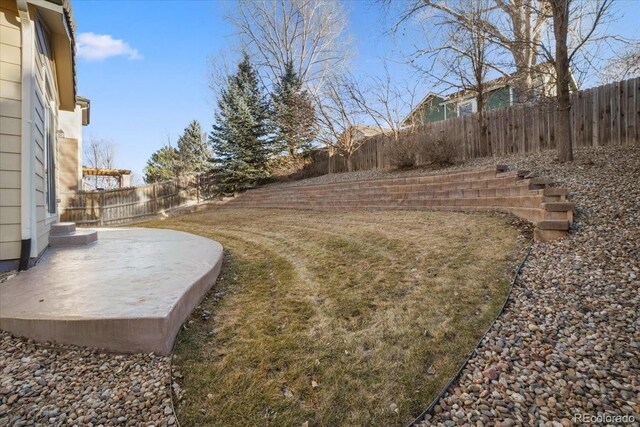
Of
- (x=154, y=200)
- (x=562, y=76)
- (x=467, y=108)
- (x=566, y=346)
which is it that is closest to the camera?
(x=566, y=346)

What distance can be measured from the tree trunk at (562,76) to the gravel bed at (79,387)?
7.47 meters

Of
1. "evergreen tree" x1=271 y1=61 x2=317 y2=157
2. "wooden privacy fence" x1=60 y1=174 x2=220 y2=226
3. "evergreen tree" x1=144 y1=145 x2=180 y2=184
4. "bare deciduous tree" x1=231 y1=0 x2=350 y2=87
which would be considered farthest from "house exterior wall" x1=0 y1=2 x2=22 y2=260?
"evergreen tree" x1=144 y1=145 x2=180 y2=184

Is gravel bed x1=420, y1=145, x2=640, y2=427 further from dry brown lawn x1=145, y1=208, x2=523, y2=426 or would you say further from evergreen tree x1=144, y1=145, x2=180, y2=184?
evergreen tree x1=144, y1=145, x2=180, y2=184

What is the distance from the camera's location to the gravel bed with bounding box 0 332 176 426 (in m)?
1.60

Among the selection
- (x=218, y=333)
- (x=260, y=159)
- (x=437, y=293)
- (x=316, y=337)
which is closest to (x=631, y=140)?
(x=437, y=293)

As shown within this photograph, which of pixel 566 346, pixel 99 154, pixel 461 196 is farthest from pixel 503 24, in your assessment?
pixel 99 154

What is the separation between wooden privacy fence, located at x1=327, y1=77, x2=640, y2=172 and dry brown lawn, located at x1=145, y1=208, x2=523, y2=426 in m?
5.21

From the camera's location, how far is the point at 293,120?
15.4 meters

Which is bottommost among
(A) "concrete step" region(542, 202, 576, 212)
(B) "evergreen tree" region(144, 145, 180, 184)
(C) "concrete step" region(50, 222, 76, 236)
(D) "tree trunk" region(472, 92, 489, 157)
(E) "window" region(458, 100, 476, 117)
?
(C) "concrete step" region(50, 222, 76, 236)

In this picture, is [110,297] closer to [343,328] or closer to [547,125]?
[343,328]

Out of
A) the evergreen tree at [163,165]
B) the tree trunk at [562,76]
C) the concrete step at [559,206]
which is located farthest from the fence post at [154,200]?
the tree trunk at [562,76]

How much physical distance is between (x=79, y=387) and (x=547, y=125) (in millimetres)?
10357

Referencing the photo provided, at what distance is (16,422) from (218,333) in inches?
45.0

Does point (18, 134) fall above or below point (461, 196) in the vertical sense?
above
